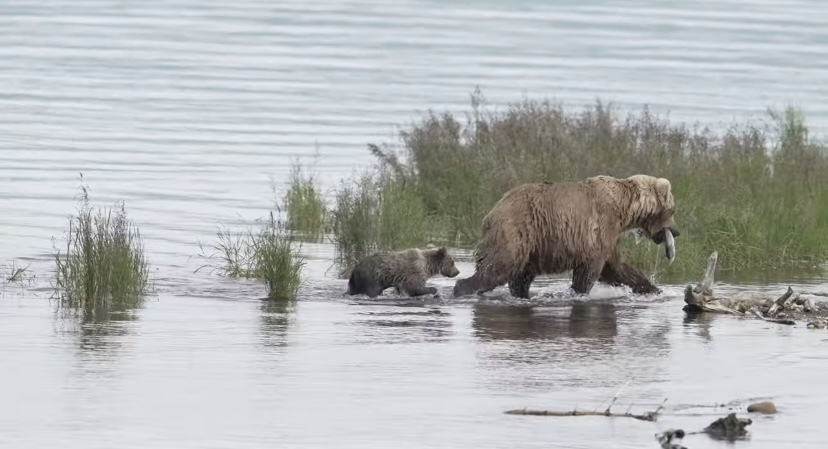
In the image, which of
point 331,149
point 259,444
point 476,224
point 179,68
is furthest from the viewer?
point 179,68

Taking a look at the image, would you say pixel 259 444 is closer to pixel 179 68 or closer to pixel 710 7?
pixel 179 68

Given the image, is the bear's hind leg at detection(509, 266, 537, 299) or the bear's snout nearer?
the bear's hind leg at detection(509, 266, 537, 299)

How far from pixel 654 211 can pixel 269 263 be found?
3168 millimetres

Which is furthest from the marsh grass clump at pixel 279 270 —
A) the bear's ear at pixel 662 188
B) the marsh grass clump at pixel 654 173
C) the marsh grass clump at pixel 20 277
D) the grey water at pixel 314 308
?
the marsh grass clump at pixel 654 173

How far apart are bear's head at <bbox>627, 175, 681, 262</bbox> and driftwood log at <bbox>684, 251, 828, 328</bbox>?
100 centimetres

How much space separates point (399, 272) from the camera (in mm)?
16297

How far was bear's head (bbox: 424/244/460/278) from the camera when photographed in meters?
16.6

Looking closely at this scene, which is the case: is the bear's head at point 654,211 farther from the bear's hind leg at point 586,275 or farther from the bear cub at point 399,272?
the bear cub at point 399,272

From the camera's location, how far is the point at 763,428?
11.1 m

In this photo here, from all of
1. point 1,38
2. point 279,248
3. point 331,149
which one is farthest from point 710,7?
point 279,248

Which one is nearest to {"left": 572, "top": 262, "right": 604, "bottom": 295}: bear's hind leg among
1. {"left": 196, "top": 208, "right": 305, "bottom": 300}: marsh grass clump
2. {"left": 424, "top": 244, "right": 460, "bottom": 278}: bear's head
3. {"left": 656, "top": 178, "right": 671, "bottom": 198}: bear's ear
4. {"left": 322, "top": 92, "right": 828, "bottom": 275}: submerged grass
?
{"left": 656, "top": 178, "right": 671, "bottom": 198}: bear's ear

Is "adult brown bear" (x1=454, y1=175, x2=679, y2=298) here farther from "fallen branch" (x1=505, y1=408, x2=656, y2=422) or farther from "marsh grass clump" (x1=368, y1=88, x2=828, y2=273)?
"fallen branch" (x1=505, y1=408, x2=656, y2=422)

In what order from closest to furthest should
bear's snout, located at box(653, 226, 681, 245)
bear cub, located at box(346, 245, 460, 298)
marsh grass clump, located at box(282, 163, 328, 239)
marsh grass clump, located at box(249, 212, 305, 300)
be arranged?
marsh grass clump, located at box(249, 212, 305, 300), bear cub, located at box(346, 245, 460, 298), bear's snout, located at box(653, 226, 681, 245), marsh grass clump, located at box(282, 163, 328, 239)

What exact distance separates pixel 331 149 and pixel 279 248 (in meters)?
12.7
